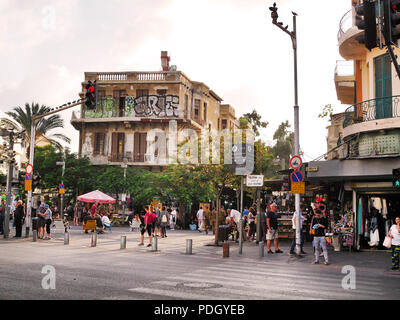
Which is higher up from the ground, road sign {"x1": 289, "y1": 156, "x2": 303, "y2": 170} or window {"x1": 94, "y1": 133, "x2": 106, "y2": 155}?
window {"x1": 94, "y1": 133, "x2": 106, "y2": 155}

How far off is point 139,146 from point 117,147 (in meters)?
2.22

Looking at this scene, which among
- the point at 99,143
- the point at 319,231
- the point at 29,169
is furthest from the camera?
the point at 99,143

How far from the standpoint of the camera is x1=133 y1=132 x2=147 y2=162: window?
148 ft

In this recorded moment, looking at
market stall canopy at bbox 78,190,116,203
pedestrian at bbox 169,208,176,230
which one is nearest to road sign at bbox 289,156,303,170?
market stall canopy at bbox 78,190,116,203

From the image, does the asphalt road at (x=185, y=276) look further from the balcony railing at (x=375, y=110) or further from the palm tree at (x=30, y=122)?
the palm tree at (x=30, y=122)

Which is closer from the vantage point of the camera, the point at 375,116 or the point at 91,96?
the point at 91,96

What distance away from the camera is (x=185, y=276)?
1109 cm

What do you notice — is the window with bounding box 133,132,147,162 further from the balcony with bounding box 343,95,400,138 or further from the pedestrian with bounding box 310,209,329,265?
the pedestrian with bounding box 310,209,329,265

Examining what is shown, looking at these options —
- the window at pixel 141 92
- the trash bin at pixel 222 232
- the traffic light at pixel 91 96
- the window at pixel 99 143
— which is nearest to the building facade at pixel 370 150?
the trash bin at pixel 222 232

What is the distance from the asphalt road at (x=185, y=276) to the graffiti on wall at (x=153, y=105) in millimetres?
28180

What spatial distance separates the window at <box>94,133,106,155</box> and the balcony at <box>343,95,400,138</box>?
30.0 m

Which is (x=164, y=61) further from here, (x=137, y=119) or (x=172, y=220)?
(x=172, y=220)

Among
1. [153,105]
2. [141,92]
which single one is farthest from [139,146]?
[141,92]

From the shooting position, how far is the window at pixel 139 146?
148 ft
